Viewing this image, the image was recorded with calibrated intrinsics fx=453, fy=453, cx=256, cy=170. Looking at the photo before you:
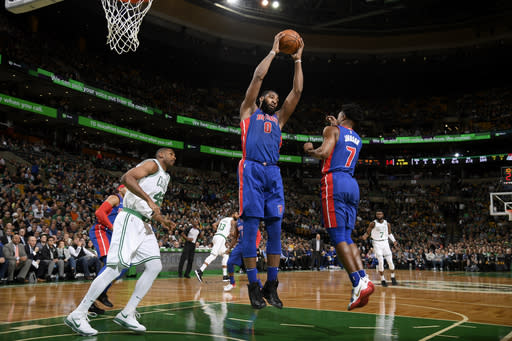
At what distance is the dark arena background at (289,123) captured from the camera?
2212 centimetres

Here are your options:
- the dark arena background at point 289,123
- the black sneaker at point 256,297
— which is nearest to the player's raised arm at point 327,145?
the black sneaker at point 256,297

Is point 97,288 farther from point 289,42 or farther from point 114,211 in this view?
point 289,42

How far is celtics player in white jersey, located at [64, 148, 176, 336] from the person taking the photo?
15.8 feet

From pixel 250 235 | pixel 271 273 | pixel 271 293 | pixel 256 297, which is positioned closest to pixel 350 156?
pixel 250 235

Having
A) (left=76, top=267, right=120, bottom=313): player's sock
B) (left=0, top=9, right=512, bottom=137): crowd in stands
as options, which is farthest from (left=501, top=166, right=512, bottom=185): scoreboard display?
(left=76, top=267, right=120, bottom=313): player's sock

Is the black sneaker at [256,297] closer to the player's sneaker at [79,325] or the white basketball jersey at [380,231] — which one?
the player's sneaker at [79,325]

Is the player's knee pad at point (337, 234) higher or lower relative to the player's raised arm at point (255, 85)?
lower

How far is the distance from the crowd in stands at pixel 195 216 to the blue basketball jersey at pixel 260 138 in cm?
916

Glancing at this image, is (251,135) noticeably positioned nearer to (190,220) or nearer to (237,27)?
(190,220)

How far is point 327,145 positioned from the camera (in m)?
5.23

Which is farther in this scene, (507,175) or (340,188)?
(507,175)

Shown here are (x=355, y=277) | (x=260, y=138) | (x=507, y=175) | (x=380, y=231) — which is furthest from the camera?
(x=507, y=175)

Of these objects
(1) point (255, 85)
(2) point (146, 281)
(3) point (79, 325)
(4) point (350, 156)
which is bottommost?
(3) point (79, 325)

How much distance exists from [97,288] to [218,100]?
115ft
